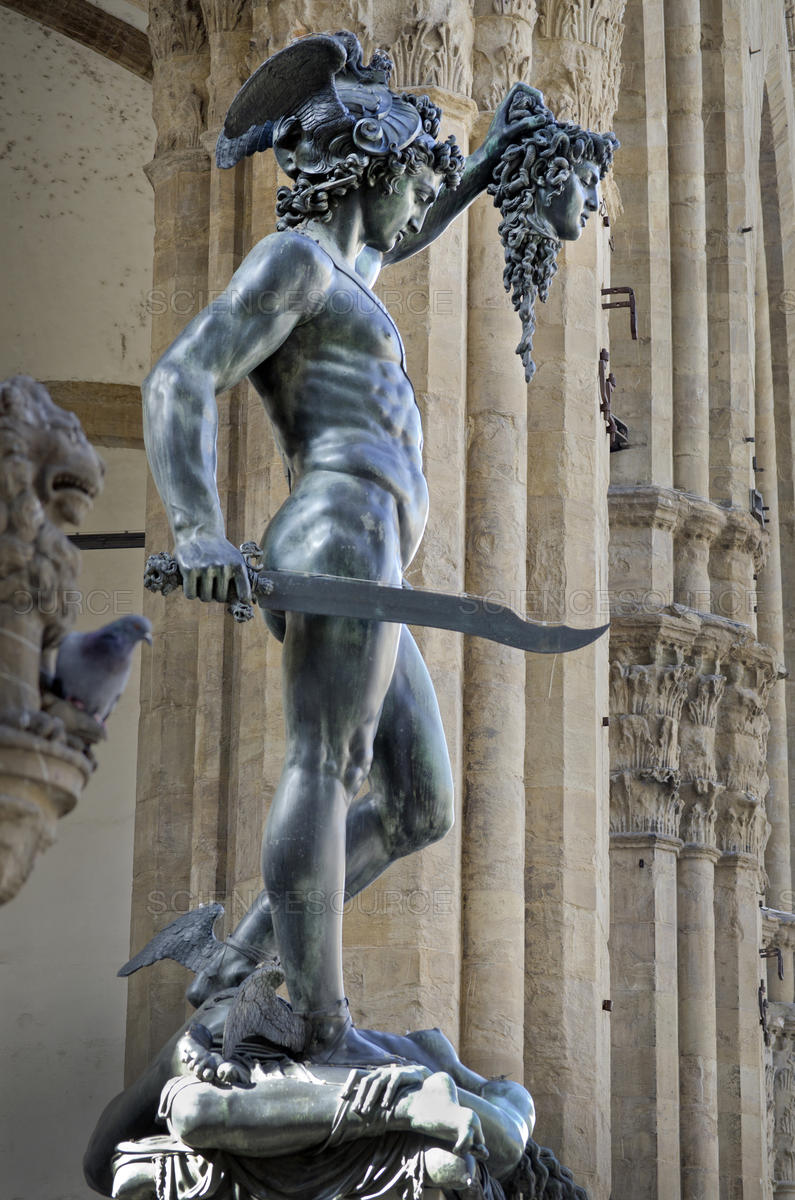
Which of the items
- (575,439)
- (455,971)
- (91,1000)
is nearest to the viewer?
(455,971)

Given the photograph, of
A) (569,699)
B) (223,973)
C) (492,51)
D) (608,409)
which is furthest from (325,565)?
(608,409)

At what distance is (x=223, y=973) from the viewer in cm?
452

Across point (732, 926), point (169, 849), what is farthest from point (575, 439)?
point (732, 926)

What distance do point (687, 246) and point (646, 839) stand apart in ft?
13.8

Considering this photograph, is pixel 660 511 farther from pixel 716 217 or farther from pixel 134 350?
pixel 134 350

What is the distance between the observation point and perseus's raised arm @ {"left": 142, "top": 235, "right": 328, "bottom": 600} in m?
4.14

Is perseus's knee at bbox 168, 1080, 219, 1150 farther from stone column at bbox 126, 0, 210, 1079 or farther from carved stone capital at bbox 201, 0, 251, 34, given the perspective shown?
carved stone capital at bbox 201, 0, 251, 34

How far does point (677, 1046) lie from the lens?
15.0 metres

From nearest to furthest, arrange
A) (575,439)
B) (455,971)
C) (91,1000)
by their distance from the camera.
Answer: (455,971) < (575,439) < (91,1000)

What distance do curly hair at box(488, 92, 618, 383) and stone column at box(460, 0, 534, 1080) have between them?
11.5 feet

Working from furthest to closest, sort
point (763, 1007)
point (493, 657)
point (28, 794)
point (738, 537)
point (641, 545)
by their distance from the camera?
1. point (763, 1007)
2. point (738, 537)
3. point (641, 545)
4. point (493, 657)
5. point (28, 794)

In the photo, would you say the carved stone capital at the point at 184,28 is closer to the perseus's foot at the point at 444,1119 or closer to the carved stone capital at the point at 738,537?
the carved stone capital at the point at 738,537

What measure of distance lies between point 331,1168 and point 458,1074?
1.45 feet

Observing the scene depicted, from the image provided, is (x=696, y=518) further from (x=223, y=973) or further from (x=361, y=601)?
(x=361, y=601)
